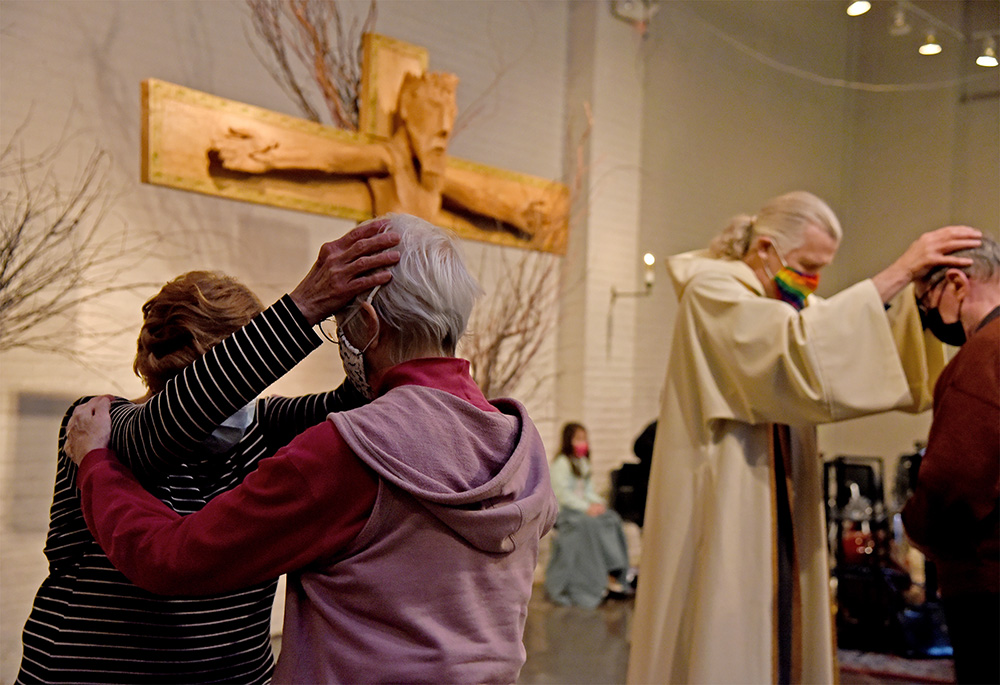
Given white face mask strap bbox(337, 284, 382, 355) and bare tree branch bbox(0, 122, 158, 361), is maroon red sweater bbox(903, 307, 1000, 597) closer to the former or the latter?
white face mask strap bbox(337, 284, 382, 355)

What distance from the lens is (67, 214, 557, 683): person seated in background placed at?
3.89 feet

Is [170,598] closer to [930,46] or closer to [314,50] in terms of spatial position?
[314,50]

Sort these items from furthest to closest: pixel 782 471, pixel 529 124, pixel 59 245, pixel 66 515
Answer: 1. pixel 529 124
2. pixel 59 245
3. pixel 782 471
4. pixel 66 515

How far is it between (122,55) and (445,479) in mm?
3526

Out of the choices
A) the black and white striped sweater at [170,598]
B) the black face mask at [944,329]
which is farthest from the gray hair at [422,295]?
the black face mask at [944,329]

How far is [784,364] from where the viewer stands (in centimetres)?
242

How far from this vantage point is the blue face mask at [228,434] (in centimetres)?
155

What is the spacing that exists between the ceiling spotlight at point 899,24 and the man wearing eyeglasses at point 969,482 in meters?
4.10

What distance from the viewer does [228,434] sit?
5.17ft

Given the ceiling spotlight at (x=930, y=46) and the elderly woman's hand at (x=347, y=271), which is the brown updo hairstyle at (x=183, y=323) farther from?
the ceiling spotlight at (x=930, y=46)

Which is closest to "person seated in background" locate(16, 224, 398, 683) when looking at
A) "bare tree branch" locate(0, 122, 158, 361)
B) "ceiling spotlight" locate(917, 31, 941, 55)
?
"bare tree branch" locate(0, 122, 158, 361)

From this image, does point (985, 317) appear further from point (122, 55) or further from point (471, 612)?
point (122, 55)

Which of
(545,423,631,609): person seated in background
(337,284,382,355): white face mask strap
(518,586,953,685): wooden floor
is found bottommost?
(518,586,953,685): wooden floor

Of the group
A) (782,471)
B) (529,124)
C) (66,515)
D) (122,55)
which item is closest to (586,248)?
(529,124)
